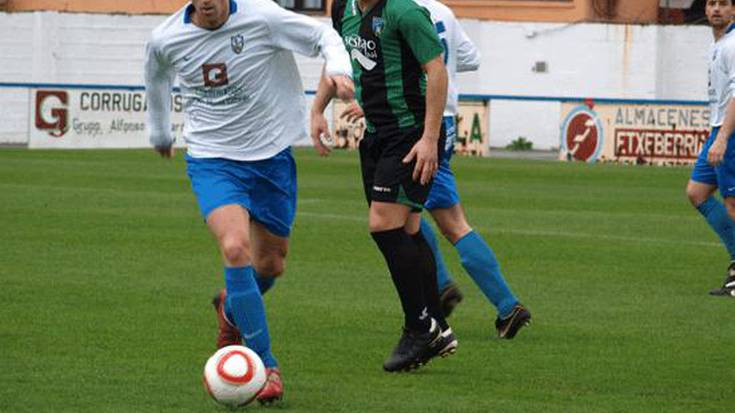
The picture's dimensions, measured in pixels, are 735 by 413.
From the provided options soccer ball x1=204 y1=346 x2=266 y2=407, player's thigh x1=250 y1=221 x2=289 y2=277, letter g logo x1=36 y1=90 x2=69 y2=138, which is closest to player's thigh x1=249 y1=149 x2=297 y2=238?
player's thigh x1=250 y1=221 x2=289 y2=277

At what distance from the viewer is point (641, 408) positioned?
25.2ft

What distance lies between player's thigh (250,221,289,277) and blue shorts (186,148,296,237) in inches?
1.9

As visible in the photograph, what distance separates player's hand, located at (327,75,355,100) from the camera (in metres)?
7.55

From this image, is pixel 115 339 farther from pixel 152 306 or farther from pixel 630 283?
pixel 630 283

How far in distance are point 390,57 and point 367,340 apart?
190 cm

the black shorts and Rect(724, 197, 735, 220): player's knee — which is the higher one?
the black shorts

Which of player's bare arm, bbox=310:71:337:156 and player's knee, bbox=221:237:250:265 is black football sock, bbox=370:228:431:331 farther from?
player's knee, bbox=221:237:250:265

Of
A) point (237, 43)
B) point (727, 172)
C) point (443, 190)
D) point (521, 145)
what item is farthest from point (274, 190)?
point (521, 145)

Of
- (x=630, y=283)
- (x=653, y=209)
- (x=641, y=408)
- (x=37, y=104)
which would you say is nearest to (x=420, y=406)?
(x=641, y=408)

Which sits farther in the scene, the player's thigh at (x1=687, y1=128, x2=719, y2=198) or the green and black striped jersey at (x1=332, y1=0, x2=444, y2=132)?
the player's thigh at (x1=687, y1=128, x2=719, y2=198)

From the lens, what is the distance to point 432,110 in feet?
27.0

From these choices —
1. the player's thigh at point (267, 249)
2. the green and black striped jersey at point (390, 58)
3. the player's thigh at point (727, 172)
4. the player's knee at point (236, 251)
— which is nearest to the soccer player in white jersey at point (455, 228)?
the green and black striped jersey at point (390, 58)

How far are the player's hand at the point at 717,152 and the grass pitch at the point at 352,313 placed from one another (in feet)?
3.06

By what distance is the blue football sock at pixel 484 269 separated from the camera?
10047 millimetres
